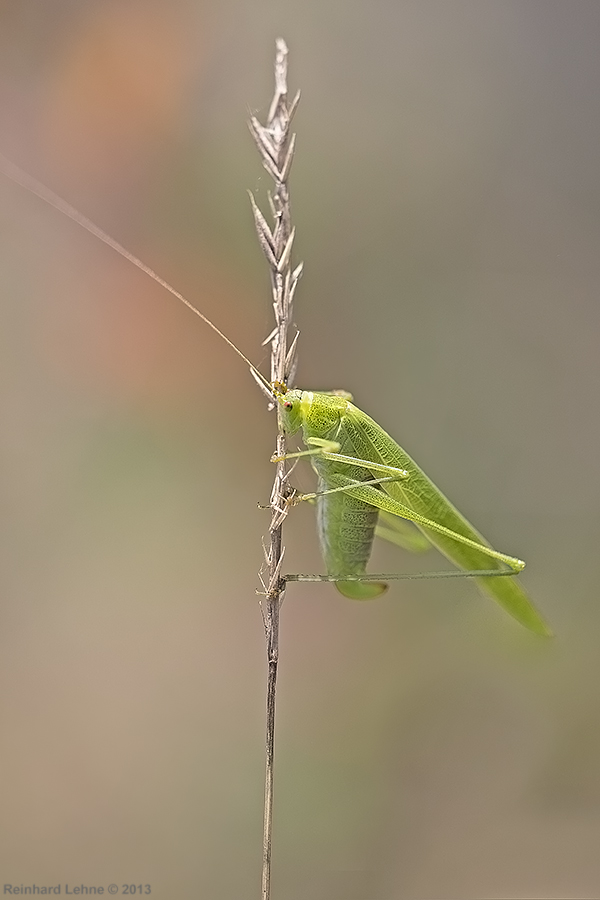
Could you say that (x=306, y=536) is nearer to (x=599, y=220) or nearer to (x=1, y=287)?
(x=1, y=287)

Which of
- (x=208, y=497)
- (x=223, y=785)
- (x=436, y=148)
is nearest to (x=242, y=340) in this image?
(x=208, y=497)

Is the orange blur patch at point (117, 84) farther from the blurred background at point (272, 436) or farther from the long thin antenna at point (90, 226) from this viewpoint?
the long thin antenna at point (90, 226)

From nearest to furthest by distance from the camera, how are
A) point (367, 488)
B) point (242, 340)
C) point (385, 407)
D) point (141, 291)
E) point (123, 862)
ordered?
point (367, 488) → point (123, 862) → point (242, 340) → point (141, 291) → point (385, 407)

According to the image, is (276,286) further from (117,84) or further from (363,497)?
(117,84)

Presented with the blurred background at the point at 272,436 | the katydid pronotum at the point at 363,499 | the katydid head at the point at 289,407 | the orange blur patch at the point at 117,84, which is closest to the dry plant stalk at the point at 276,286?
the katydid head at the point at 289,407

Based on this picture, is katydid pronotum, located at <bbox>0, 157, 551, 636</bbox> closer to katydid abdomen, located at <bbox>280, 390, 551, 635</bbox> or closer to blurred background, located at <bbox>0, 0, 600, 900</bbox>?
katydid abdomen, located at <bbox>280, 390, 551, 635</bbox>

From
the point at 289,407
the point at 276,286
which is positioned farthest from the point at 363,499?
the point at 276,286
